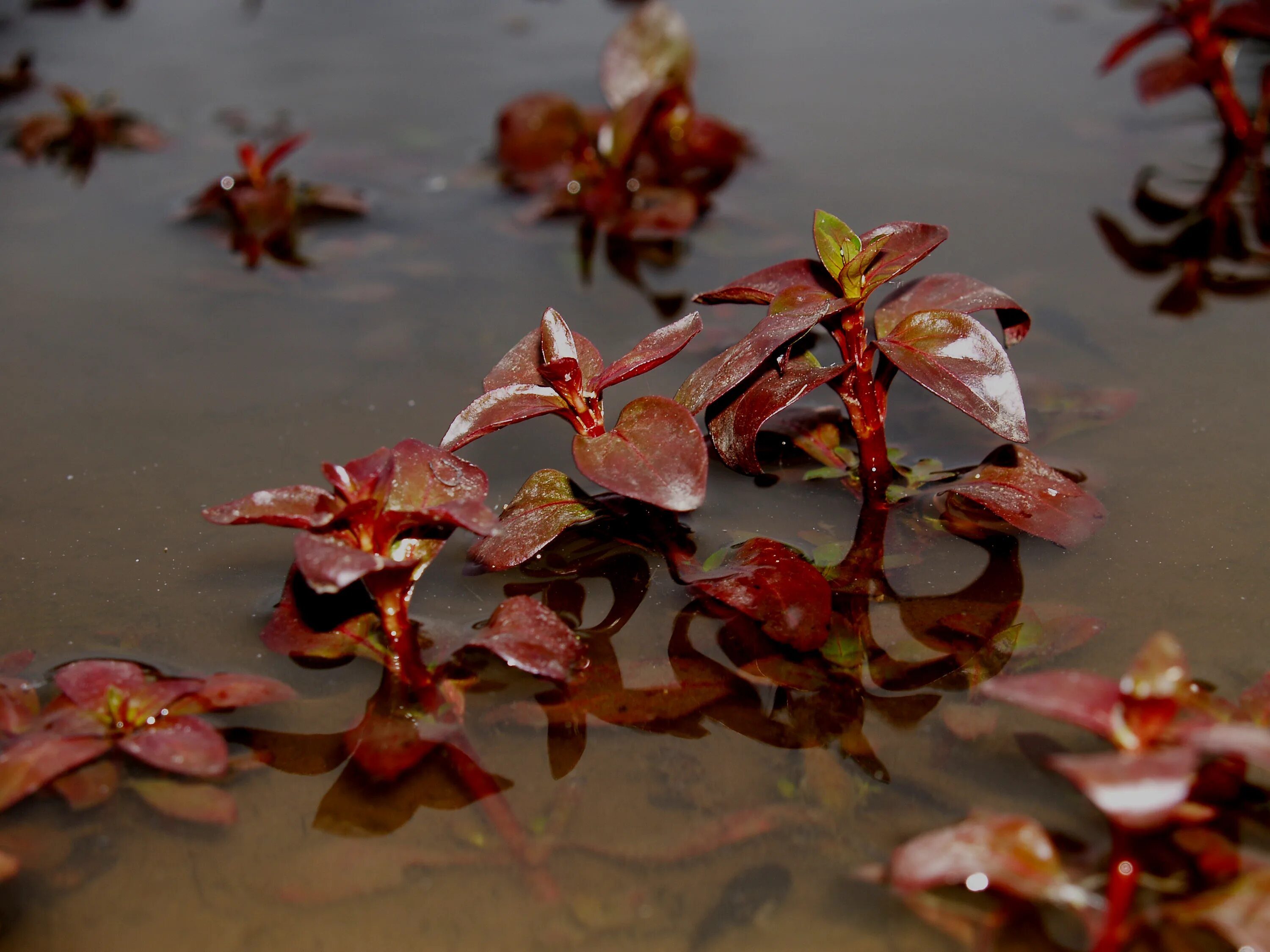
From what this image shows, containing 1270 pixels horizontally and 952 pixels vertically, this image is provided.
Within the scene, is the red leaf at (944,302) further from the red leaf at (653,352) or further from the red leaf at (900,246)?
the red leaf at (653,352)

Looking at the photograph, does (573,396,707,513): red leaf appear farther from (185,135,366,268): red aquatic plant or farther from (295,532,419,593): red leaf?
(185,135,366,268): red aquatic plant

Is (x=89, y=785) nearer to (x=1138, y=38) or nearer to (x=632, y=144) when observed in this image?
(x=632, y=144)

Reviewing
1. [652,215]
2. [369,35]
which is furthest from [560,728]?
[369,35]

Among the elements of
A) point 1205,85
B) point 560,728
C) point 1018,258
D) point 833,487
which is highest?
point 1205,85

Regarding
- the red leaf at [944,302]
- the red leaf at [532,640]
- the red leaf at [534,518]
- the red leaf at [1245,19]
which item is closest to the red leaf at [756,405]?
the red leaf at [944,302]

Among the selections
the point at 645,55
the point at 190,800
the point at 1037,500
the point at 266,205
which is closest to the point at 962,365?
the point at 1037,500

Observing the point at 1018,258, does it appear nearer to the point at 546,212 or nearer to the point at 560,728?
the point at 546,212
